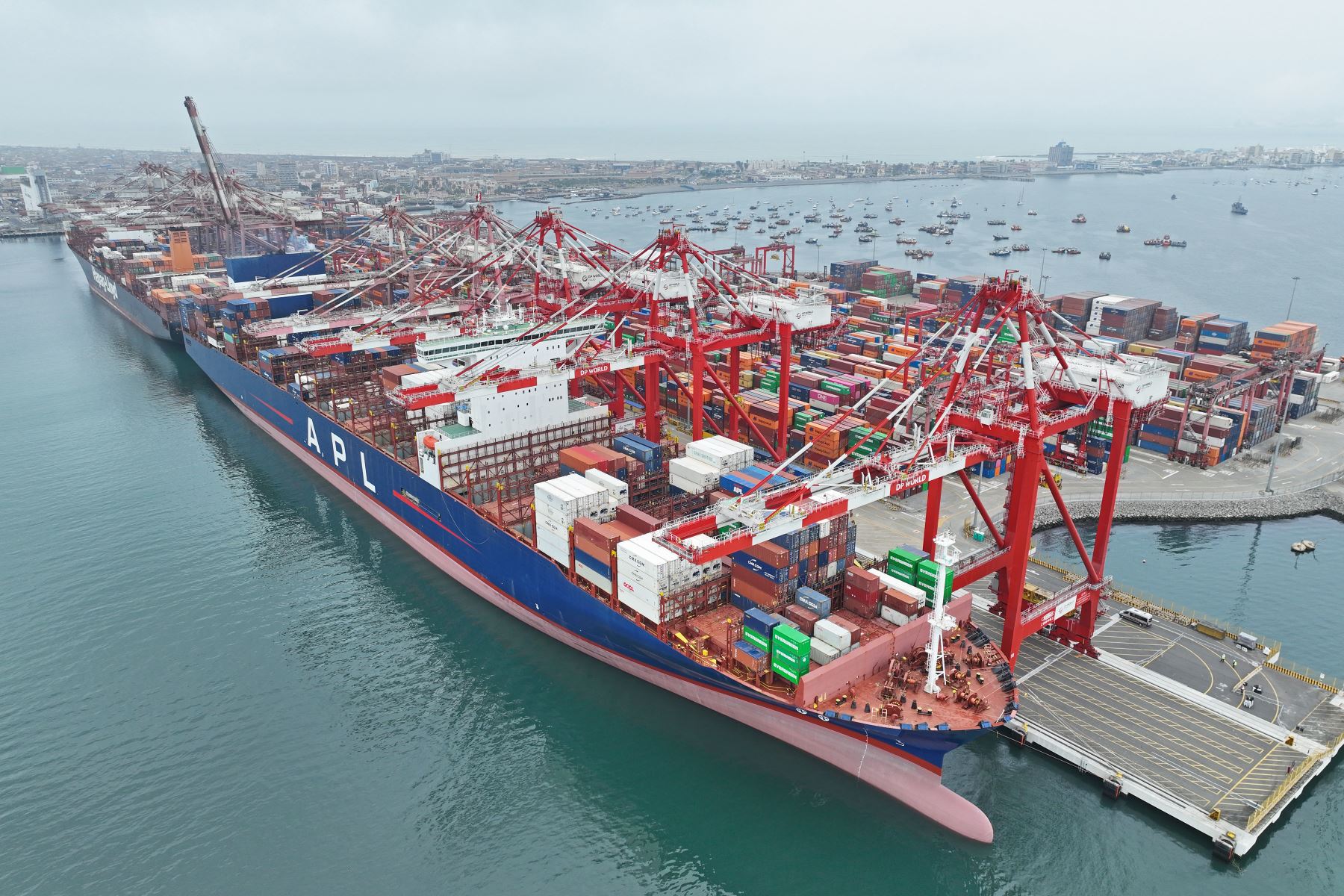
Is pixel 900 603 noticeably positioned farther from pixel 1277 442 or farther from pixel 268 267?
pixel 268 267

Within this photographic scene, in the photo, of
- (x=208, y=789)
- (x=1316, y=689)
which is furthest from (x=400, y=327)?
(x=1316, y=689)

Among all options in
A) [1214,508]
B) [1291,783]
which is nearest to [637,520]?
[1291,783]

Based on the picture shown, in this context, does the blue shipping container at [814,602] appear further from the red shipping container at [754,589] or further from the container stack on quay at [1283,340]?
the container stack on quay at [1283,340]

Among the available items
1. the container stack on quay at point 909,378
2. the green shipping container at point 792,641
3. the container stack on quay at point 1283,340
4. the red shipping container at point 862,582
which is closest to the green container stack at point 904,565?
the red shipping container at point 862,582

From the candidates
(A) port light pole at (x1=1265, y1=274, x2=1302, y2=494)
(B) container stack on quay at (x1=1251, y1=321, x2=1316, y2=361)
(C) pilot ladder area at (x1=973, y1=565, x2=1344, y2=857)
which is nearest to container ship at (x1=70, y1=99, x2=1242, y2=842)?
(C) pilot ladder area at (x1=973, y1=565, x2=1344, y2=857)

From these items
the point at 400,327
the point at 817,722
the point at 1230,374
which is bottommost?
the point at 817,722

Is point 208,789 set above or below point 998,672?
below

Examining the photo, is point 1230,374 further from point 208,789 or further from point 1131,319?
point 208,789

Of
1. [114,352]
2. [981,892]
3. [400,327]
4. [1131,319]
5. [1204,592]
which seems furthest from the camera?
[114,352]
